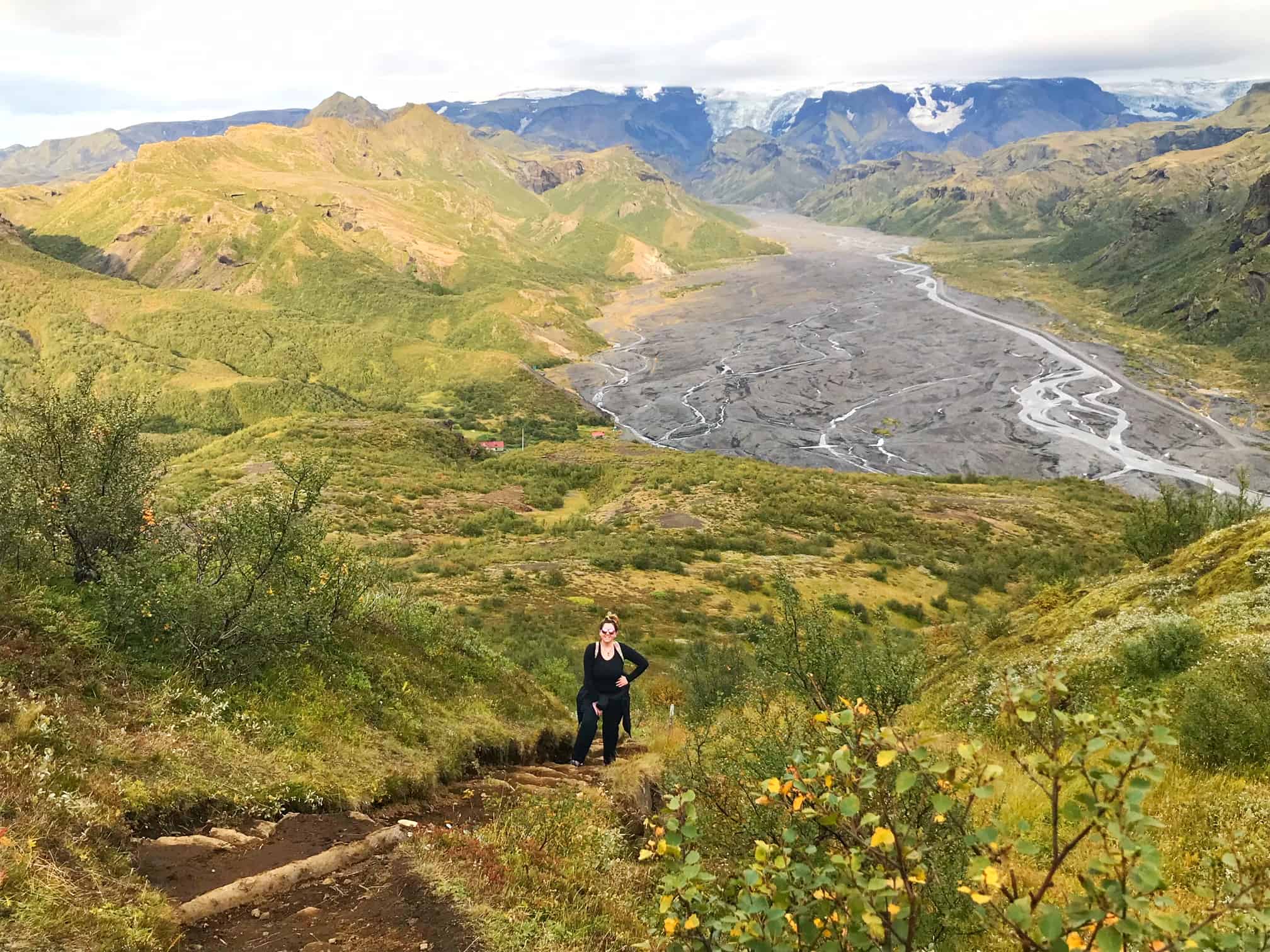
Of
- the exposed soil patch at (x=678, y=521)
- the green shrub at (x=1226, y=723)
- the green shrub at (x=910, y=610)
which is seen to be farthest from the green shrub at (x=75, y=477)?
the exposed soil patch at (x=678, y=521)

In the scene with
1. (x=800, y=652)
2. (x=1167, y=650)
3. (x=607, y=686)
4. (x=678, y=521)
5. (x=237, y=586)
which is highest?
(x=237, y=586)

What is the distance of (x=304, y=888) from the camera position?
6922mm

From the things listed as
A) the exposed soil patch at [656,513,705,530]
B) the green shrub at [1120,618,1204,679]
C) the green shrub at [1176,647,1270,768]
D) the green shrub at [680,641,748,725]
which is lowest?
the exposed soil patch at [656,513,705,530]

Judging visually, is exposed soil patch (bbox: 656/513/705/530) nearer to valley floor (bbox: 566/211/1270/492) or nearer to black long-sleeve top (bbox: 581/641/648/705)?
black long-sleeve top (bbox: 581/641/648/705)

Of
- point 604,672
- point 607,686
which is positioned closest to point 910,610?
point 607,686

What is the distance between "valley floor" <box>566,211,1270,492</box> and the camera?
10344cm

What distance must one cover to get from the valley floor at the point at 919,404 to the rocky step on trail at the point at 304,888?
332ft

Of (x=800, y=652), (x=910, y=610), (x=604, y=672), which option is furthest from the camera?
(x=910, y=610)

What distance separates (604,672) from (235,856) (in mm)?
5954

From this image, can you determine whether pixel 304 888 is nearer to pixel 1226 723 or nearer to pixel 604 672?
pixel 604 672

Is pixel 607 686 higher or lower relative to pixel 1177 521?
higher

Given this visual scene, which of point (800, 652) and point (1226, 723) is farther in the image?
point (800, 652)

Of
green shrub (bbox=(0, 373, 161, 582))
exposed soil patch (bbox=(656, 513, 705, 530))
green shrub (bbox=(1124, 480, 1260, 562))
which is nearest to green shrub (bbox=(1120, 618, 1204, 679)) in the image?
green shrub (bbox=(0, 373, 161, 582))

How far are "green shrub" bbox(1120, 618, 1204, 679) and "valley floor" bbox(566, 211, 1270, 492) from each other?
94.0 metres
